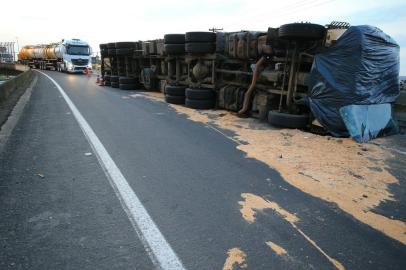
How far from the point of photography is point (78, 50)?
3734 centimetres

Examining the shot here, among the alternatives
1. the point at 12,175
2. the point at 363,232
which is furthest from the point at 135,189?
the point at 363,232

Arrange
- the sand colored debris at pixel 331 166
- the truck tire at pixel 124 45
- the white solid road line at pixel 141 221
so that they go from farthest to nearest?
the truck tire at pixel 124 45, the sand colored debris at pixel 331 166, the white solid road line at pixel 141 221

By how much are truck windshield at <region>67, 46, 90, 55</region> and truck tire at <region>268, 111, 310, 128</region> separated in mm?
33761

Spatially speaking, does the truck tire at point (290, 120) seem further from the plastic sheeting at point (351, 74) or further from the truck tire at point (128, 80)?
the truck tire at point (128, 80)

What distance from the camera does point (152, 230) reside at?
3.21 m

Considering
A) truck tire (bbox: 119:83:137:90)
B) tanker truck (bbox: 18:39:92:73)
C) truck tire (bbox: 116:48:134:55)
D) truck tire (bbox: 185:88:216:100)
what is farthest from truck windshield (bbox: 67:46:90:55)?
truck tire (bbox: 185:88:216:100)

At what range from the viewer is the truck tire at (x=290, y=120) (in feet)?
26.1

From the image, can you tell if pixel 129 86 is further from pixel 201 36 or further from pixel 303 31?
pixel 303 31

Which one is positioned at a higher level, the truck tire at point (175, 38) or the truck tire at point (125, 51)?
the truck tire at point (175, 38)

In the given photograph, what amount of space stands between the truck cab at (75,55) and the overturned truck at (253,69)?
23.6 meters

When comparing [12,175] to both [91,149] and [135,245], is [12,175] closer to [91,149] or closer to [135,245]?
[91,149]

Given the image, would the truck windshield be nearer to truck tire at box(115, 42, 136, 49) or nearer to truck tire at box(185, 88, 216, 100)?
truck tire at box(115, 42, 136, 49)

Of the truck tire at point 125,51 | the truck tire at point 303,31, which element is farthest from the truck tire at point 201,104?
the truck tire at point 125,51

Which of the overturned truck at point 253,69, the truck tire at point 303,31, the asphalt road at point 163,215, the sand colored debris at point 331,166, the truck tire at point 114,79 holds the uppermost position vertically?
the truck tire at point 303,31
